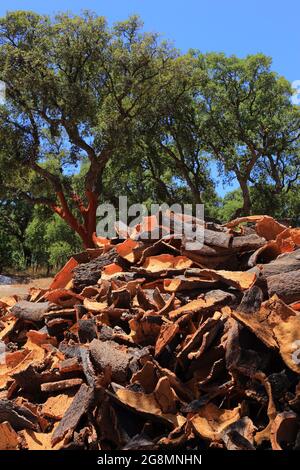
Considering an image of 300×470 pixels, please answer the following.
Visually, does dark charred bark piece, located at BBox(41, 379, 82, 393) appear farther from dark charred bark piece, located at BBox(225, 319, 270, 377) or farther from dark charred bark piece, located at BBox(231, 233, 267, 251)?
dark charred bark piece, located at BBox(231, 233, 267, 251)

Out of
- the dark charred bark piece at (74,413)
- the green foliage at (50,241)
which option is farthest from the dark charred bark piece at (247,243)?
the green foliage at (50,241)

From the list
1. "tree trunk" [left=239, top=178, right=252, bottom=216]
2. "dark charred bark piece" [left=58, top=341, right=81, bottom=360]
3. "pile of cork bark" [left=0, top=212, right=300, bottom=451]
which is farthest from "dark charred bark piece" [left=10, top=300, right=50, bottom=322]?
"tree trunk" [left=239, top=178, right=252, bottom=216]

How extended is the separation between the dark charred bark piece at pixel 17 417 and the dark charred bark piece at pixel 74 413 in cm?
17

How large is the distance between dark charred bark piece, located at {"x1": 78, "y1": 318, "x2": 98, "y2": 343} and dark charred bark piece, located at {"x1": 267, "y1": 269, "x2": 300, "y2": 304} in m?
1.14

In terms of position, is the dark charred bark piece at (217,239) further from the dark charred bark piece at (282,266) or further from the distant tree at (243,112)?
the distant tree at (243,112)

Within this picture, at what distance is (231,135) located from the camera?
20375mm

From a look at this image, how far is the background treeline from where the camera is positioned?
16.5m

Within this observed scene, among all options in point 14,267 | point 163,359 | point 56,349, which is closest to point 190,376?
point 163,359

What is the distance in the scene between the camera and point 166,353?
2.88 meters

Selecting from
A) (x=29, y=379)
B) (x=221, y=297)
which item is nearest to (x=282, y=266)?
(x=221, y=297)

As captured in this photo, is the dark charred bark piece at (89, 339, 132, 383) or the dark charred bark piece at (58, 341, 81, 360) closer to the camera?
the dark charred bark piece at (89, 339, 132, 383)

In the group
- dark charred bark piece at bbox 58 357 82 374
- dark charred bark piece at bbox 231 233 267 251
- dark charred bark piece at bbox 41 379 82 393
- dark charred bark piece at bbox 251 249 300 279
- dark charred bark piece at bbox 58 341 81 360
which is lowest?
dark charred bark piece at bbox 41 379 82 393

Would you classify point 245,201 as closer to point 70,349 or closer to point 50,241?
point 50,241
